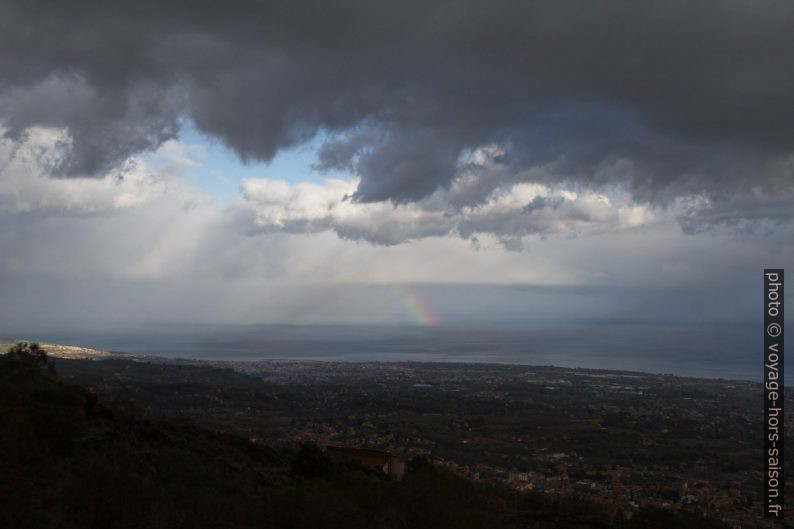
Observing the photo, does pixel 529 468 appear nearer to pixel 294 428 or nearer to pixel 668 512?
pixel 294 428

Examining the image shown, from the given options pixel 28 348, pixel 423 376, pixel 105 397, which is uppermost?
pixel 28 348

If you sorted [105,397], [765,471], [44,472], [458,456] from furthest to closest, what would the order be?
[458,456]
[765,471]
[105,397]
[44,472]

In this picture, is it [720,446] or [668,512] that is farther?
[720,446]

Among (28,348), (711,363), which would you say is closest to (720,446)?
(28,348)

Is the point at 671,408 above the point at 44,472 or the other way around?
the other way around

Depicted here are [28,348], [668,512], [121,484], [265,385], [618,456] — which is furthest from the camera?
[265,385]

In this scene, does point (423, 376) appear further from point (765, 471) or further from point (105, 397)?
point (105, 397)
